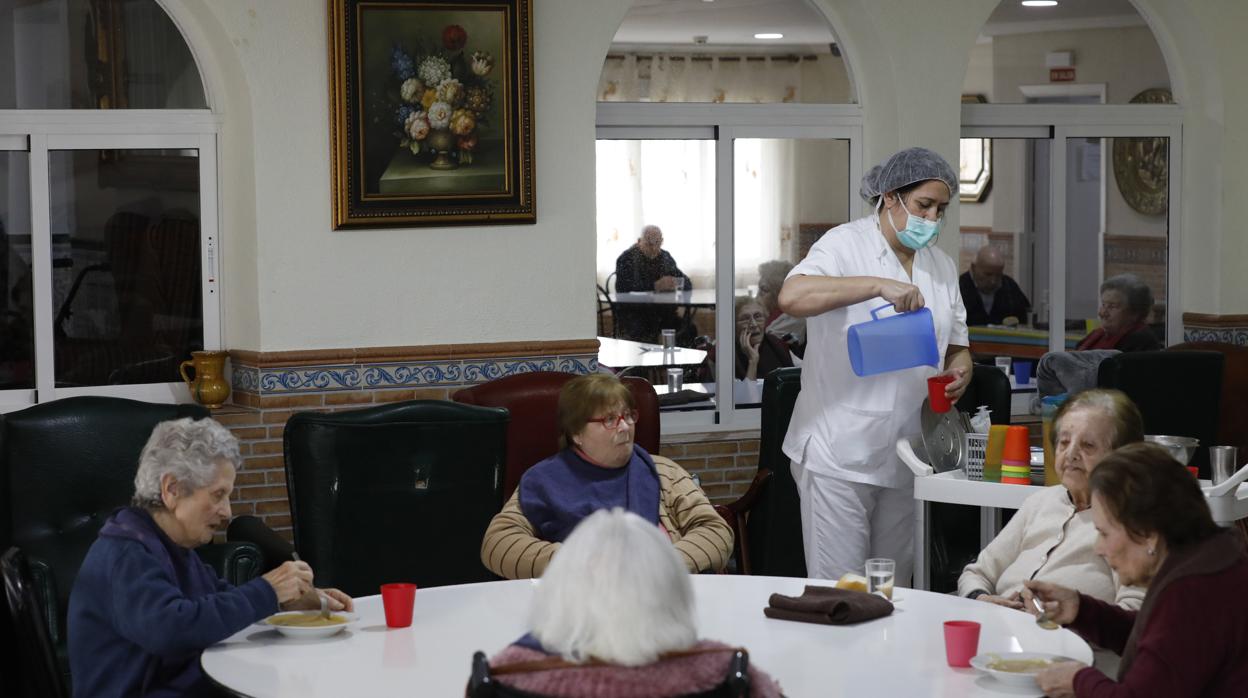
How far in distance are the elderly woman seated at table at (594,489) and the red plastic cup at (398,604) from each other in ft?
2.38

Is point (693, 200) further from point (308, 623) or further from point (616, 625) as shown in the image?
point (616, 625)

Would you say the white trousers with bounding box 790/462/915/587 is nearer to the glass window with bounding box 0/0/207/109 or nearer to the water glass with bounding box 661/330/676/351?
the water glass with bounding box 661/330/676/351

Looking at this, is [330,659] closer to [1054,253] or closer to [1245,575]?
[1245,575]

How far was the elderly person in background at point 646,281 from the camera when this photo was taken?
20.6ft

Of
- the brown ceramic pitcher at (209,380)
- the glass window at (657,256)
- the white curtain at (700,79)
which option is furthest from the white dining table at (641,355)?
the brown ceramic pitcher at (209,380)

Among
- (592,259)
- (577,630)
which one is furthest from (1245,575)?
(592,259)

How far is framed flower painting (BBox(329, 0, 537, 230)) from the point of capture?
543cm

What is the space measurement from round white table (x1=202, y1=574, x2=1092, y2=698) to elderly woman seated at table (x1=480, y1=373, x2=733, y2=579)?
52 centimetres

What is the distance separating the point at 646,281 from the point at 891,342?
2.18m

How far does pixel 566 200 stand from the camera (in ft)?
19.0

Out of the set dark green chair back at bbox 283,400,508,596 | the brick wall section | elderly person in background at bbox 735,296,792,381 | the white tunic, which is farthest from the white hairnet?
elderly person in background at bbox 735,296,792,381

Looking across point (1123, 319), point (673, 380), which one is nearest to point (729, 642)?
point (673, 380)

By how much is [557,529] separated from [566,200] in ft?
7.14

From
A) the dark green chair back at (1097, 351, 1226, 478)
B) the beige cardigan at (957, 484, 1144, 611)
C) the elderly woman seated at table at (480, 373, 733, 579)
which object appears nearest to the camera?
the beige cardigan at (957, 484, 1144, 611)
